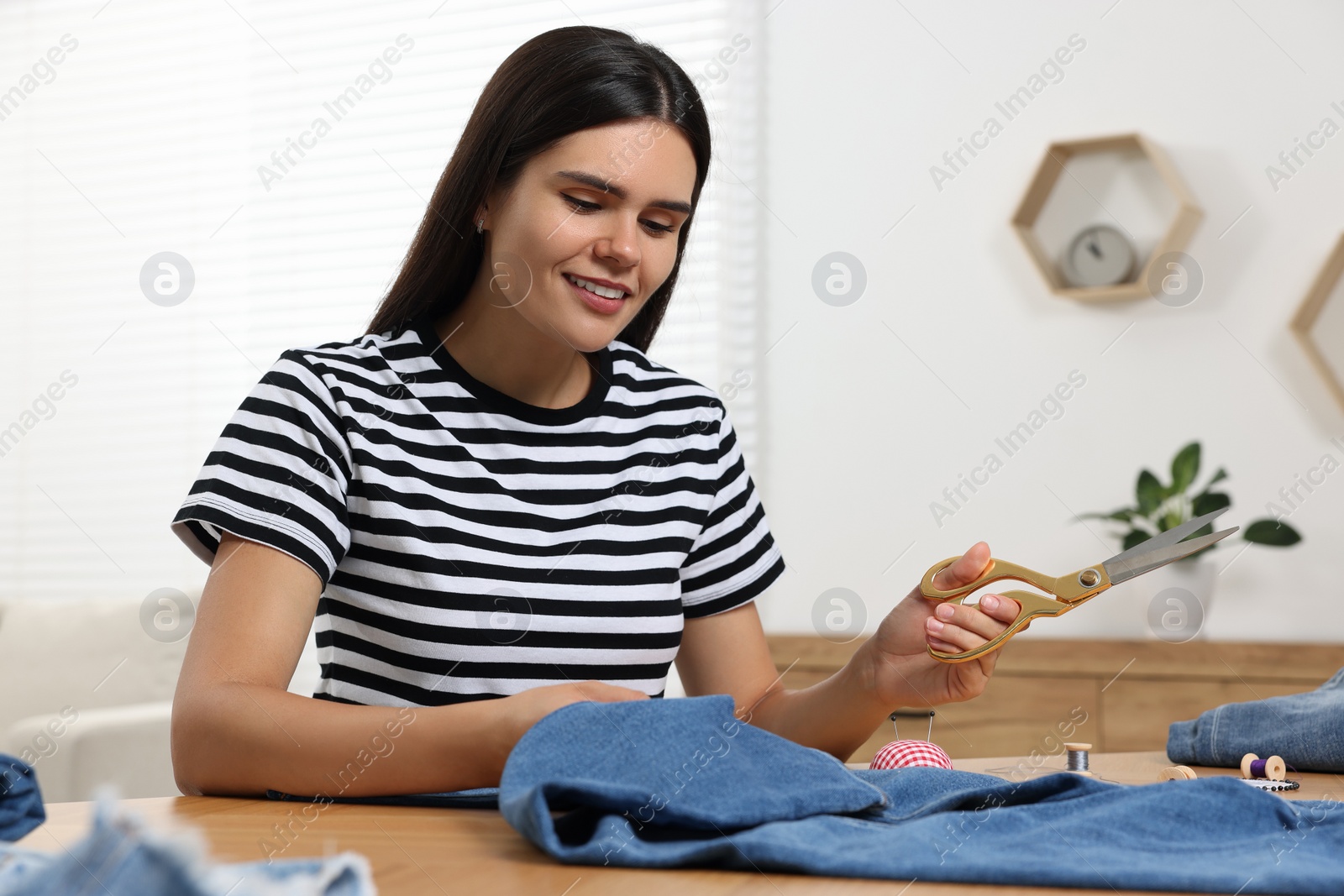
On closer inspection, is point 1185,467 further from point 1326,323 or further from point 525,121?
point 525,121

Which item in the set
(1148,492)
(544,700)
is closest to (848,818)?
(544,700)

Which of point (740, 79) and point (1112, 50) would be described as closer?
point (1112, 50)

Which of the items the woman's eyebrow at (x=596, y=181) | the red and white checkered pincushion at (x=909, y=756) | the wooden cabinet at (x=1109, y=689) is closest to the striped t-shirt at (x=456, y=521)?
the woman's eyebrow at (x=596, y=181)

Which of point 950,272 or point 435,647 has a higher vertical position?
point 950,272

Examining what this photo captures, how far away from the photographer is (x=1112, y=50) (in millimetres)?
2424

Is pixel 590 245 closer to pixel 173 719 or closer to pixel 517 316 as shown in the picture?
pixel 517 316

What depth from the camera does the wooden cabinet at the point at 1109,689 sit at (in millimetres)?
1997

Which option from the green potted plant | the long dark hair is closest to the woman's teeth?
the long dark hair

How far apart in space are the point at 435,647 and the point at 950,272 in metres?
1.80

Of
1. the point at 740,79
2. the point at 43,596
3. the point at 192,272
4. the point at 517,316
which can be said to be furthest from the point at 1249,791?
the point at 43,596

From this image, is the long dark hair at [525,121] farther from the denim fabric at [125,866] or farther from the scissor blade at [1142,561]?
the denim fabric at [125,866]

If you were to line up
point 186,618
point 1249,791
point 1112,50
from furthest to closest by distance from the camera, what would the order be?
point 186,618 < point 1112,50 < point 1249,791

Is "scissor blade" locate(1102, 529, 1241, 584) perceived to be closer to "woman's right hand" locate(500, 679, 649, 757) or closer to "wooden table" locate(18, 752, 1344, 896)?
"wooden table" locate(18, 752, 1344, 896)

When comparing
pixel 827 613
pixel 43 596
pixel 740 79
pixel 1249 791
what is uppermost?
pixel 740 79
